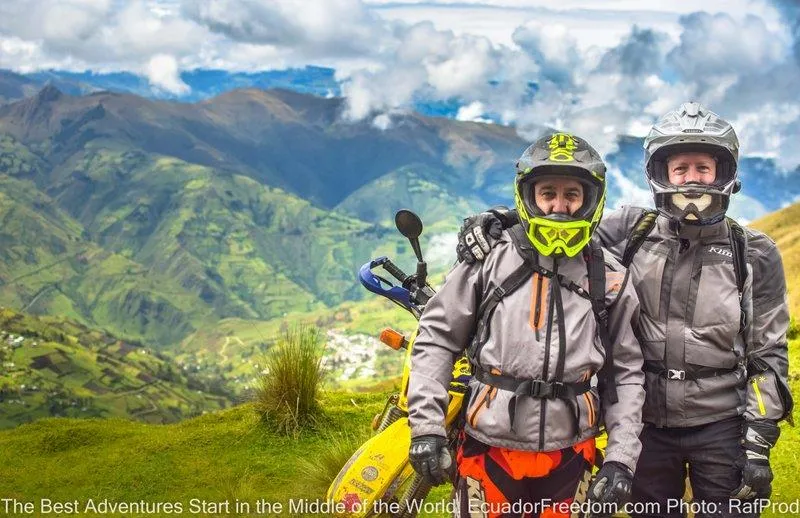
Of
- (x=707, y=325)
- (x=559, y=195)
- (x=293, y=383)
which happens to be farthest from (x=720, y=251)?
(x=293, y=383)

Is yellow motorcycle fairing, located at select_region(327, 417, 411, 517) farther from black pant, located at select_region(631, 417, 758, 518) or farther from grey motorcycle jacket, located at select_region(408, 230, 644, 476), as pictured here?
black pant, located at select_region(631, 417, 758, 518)

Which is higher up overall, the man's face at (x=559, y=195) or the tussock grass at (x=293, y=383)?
the man's face at (x=559, y=195)

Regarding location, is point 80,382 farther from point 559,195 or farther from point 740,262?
point 740,262

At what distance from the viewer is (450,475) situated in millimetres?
3891

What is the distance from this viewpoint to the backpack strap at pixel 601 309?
3.82 metres

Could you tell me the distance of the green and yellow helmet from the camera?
3816 millimetres

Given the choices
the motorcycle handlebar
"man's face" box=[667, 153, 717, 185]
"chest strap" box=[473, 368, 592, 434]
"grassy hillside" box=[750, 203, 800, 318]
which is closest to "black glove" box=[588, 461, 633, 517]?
"chest strap" box=[473, 368, 592, 434]

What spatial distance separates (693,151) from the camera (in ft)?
14.4

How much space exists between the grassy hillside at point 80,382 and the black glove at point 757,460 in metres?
132

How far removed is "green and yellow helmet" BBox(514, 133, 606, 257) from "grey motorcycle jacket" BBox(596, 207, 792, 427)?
71 centimetres

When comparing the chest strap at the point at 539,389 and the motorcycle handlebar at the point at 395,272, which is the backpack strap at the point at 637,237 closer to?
the chest strap at the point at 539,389

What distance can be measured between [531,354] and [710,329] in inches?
Answer: 50.6

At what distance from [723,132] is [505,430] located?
2.29 meters

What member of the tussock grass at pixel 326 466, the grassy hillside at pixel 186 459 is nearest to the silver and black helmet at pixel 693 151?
the grassy hillside at pixel 186 459
